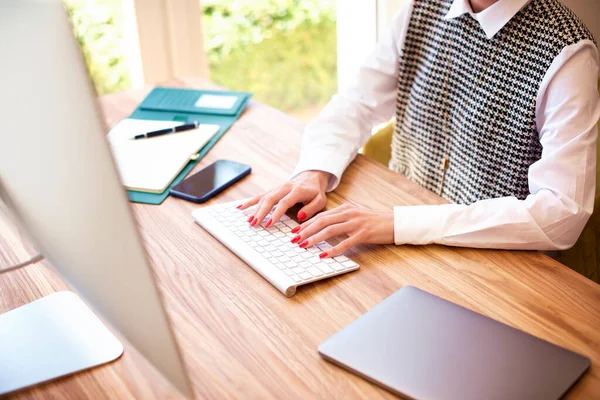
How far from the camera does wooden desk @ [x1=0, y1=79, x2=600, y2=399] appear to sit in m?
0.82

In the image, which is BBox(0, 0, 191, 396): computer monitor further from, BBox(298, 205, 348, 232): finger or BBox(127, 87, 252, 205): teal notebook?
BBox(127, 87, 252, 205): teal notebook

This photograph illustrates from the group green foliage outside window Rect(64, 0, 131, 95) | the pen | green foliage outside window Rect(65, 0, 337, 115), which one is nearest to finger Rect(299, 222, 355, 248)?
the pen

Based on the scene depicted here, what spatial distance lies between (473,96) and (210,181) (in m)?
0.57

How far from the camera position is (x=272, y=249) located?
1.07m

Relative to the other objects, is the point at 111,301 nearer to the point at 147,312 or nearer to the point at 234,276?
the point at 147,312

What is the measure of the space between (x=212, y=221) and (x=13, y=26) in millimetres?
614

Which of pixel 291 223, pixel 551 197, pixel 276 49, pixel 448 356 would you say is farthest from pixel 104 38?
pixel 448 356

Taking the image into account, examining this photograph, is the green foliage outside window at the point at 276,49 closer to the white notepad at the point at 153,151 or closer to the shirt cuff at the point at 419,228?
the white notepad at the point at 153,151

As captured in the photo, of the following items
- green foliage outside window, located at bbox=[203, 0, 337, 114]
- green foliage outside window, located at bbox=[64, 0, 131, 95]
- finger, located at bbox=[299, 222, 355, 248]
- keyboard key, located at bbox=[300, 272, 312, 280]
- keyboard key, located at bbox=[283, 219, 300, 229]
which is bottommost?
green foliage outside window, located at bbox=[203, 0, 337, 114]

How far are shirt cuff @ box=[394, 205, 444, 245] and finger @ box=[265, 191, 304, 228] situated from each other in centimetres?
20

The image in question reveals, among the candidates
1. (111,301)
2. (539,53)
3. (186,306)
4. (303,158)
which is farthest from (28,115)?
(539,53)

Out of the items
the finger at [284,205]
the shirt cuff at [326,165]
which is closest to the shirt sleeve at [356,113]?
the shirt cuff at [326,165]

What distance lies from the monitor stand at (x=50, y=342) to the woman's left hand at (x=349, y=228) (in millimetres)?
354

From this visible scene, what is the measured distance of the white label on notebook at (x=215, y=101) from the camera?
166 cm
